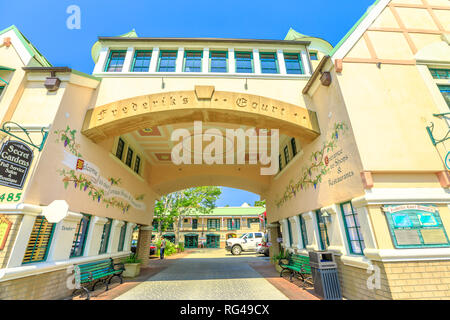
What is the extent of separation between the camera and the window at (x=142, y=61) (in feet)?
31.0

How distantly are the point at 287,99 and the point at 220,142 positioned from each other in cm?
516

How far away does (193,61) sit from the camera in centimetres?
976

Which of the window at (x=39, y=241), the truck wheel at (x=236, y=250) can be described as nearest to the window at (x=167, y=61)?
the window at (x=39, y=241)

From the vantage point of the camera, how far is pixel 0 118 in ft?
19.8

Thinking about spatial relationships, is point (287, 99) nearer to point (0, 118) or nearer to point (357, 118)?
point (357, 118)

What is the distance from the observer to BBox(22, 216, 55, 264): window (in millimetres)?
5403

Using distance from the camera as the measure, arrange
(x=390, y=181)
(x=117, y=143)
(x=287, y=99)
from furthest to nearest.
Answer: (x=117, y=143)
(x=287, y=99)
(x=390, y=181)

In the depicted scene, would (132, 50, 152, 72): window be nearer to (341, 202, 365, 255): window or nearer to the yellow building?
the yellow building

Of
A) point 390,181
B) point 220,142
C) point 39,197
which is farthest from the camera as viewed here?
point 220,142

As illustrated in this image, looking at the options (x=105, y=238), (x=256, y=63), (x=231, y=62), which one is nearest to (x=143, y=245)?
(x=105, y=238)

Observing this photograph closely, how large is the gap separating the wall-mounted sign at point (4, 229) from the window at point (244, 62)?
31.7 ft

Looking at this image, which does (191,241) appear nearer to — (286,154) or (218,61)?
(286,154)

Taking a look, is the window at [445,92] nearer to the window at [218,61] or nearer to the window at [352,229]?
the window at [352,229]
